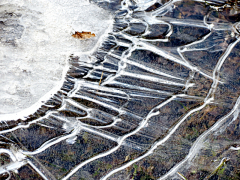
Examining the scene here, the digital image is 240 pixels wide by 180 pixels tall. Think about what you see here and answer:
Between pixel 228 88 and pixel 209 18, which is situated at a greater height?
pixel 209 18

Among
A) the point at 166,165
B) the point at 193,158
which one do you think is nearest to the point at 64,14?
the point at 166,165

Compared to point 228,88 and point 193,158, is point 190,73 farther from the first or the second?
point 193,158

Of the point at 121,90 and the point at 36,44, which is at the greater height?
the point at 36,44

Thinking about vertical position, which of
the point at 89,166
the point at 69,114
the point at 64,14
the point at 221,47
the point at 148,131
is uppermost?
the point at 64,14

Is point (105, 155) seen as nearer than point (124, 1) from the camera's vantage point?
Yes
